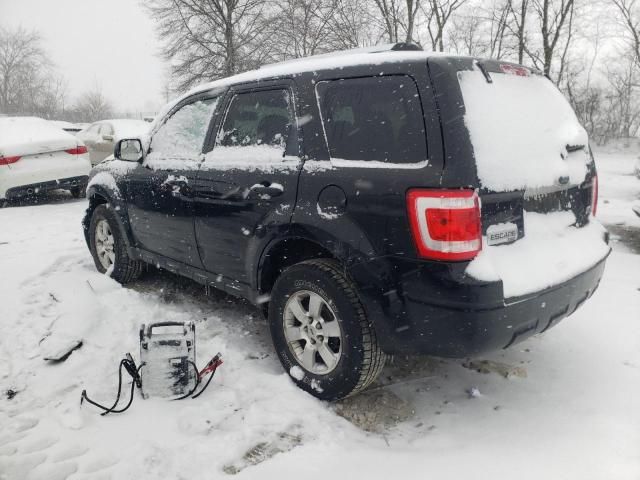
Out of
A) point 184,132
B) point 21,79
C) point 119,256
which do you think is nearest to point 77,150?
point 119,256

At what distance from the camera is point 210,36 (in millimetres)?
19734

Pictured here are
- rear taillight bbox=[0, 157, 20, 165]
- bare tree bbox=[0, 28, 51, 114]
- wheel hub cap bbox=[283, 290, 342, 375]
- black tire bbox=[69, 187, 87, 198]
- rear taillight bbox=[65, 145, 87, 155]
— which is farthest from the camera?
bare tree bbox=[0, 28, 51, 114]

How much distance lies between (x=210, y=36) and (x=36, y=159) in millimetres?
13383

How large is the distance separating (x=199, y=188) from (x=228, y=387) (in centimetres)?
134

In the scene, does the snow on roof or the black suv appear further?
the snow on roof

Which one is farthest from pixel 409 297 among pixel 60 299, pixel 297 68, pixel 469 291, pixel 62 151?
pixel 62 151

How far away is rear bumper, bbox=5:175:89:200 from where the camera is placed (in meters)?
8.14

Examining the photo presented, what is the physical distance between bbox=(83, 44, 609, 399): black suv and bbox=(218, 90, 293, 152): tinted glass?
0.01 meters

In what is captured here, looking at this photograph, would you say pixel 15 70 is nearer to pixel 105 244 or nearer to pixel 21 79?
pixel 21 79

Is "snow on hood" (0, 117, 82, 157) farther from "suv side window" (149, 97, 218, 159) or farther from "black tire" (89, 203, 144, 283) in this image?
"suv side window" (149, 97, 218, 159)

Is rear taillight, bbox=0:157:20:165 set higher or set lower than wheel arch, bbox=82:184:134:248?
higher

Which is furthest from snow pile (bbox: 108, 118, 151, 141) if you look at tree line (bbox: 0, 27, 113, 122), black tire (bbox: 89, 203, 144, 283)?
tree line (bbox: 0, 27, 113, 122)

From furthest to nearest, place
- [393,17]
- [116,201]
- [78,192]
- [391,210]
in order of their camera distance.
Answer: [393,17] < [78,192] < [116,201] < [391,210]

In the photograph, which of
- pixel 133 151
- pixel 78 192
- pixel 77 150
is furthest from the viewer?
pixel 78 192
